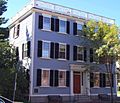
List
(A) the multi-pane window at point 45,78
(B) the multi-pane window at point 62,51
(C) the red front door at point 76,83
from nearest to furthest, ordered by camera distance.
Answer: (A) the multi-pane window at point 45,78, (B) the multi-pane window at point 62,51, (C) the red front door at point 76,83

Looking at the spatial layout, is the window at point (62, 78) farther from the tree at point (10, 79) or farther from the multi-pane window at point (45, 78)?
the tree at point (10, 79)

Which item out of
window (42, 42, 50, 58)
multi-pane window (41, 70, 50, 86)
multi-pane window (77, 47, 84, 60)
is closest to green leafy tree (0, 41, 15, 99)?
multi-pane window (41, 70, 50, 86)

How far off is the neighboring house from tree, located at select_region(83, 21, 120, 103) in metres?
1.44

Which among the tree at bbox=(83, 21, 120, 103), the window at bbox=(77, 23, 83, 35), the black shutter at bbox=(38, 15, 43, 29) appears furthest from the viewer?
the window at bbox=(77, 23, 83, 35)

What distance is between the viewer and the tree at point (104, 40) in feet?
89.2

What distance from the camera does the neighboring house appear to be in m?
27.4

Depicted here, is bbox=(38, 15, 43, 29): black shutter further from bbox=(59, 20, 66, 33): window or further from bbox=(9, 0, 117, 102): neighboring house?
bbox=(59, 20, 66, 33): window

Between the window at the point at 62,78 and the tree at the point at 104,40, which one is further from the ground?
the tree at the point at 104,40

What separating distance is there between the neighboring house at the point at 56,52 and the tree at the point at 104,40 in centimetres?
144

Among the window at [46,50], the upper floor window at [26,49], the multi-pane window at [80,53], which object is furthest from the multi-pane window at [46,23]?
the multi-pane window at [80,53]

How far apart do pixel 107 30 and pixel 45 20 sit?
21.4 feet

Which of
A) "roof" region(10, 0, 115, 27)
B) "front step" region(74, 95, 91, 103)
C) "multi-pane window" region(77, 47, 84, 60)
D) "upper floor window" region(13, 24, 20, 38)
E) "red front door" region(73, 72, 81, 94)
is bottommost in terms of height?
"front step" region(74, 95, 91, 103)

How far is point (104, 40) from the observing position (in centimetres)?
2817

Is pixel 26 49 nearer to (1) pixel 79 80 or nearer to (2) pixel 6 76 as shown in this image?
(2) pixel 6 76
